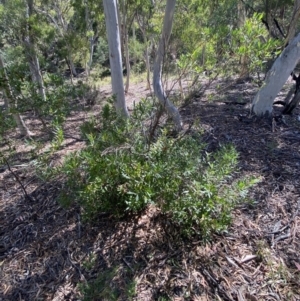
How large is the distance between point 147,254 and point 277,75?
3661mm

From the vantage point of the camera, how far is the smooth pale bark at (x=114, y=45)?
4.28m

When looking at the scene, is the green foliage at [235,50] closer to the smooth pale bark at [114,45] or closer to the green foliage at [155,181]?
the green foliage at [155,181]

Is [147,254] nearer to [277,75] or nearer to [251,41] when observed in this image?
[251,41]

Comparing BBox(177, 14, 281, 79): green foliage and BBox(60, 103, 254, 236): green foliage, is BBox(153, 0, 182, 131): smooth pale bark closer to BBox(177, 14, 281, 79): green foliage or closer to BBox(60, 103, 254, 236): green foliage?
BBox(177, 14, 281, 79): green foliage

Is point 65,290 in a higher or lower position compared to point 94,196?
lower

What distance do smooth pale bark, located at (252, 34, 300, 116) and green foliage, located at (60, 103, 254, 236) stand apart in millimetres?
2852

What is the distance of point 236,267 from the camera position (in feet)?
6.90

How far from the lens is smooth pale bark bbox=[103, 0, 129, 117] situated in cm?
428

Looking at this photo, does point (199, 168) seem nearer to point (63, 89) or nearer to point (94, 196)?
point (94, 196)

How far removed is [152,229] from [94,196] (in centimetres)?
66

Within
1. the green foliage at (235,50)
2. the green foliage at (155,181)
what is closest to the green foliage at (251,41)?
the green foliage at (235,50)

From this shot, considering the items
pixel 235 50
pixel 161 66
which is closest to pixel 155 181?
pixel 235 50

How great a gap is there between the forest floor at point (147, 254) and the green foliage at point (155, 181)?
24cm

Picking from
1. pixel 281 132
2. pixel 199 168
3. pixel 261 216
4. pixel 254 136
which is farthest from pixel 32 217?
pixel 281 132
